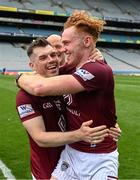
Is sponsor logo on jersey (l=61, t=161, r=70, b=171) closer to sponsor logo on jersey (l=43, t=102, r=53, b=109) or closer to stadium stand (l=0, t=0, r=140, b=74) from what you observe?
sponsor logo on jersey (l=43, t=102, r=53, b=109)

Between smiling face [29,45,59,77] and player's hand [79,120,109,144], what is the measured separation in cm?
53

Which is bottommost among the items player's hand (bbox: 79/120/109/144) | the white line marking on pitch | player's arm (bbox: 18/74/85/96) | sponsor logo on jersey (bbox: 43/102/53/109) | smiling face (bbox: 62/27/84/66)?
the white line marking on pitch

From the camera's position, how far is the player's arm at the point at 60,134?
3.23 m

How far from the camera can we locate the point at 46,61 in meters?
3.49

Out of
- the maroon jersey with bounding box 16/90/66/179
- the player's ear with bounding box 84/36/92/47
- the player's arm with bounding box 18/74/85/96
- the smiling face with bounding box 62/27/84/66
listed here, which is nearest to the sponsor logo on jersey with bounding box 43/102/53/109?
the maroon jersey with bounding box 16/90/66/179

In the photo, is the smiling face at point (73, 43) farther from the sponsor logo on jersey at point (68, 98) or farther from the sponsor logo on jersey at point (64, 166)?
the sponsor logo on jersey at point (64, 166)

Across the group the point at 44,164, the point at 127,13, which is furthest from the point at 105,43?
the point at 44,164

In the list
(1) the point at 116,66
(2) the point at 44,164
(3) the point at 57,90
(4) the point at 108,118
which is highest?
(3) the point at 57,90

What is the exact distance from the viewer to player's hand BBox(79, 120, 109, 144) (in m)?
3.22

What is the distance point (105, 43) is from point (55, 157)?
5607 centimetres

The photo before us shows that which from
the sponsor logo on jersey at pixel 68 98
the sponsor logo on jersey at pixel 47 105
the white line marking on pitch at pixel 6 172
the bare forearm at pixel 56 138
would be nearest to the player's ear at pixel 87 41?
the sponsor logo on jersey at pixel 68 98

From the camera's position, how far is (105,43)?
59125 mm

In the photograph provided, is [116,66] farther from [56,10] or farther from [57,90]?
[57,90]

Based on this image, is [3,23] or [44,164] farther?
[3,23]
